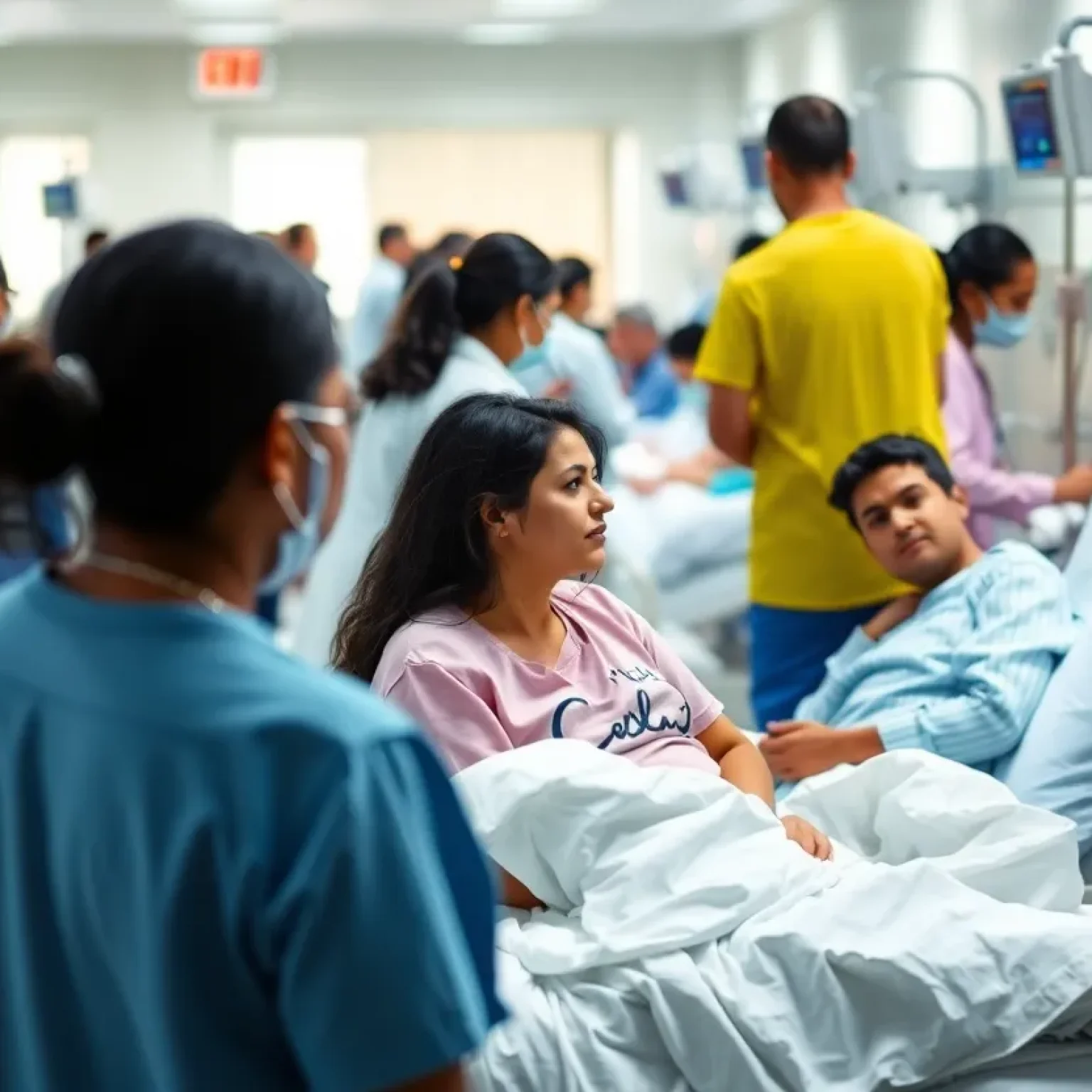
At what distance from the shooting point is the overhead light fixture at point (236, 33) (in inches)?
371

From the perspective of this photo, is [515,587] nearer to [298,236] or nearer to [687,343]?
[687,343]

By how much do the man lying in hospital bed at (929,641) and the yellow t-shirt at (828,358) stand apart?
0.37 metres

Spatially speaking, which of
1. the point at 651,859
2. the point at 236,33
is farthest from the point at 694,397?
the point at 651,859

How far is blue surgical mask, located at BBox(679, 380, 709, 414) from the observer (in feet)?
22.3

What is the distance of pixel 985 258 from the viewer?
377cm

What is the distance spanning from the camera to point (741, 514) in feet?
17.6

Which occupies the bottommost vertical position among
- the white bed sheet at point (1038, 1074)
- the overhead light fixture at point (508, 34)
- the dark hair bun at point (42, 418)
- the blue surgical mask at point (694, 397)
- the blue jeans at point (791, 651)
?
the white bed sheet at point (1038, 1074)

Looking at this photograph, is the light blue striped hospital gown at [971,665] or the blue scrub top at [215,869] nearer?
the blue scrub top at [215,869]

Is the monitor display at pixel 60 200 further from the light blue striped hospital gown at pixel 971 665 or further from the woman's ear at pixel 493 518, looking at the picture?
the woman's ear at pixel 493 518

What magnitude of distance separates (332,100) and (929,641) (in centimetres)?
858

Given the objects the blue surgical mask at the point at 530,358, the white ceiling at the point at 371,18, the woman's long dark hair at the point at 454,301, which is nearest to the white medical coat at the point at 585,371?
the blue surgical mask at the point at 530,358

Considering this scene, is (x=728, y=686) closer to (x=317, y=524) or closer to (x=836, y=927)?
(x=836, y=927)

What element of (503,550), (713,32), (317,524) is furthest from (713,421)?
(713,32)

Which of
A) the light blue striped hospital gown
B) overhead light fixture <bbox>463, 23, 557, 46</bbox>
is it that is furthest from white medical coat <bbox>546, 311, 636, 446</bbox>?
overhead light fixture <bbox>463, 23, 557, 46</bbox>
